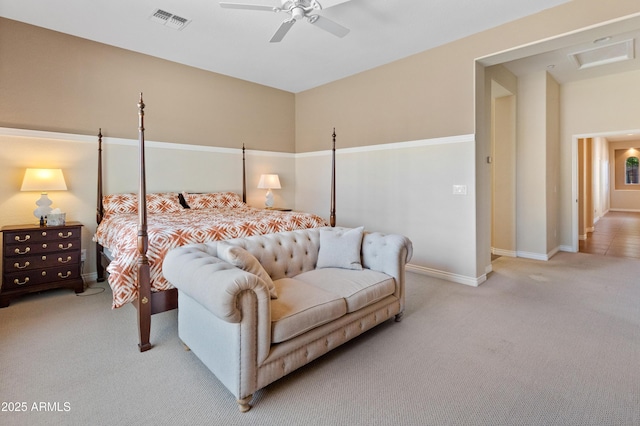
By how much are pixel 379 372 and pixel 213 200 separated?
359 cm

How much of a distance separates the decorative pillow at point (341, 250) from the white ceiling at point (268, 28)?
2.08 metres

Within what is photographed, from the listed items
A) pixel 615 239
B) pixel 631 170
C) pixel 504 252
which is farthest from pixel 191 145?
pixel 631 170

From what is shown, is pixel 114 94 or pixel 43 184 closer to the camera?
pixel 43 184

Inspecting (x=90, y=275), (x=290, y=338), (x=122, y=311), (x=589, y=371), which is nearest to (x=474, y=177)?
(x=589, y=371)

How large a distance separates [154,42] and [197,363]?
3972 millimetres

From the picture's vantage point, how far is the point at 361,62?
4801 millimetres

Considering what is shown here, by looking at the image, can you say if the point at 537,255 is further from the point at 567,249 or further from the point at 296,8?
the point at 296,8

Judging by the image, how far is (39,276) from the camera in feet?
11.2

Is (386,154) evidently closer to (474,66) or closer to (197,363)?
(474,66)

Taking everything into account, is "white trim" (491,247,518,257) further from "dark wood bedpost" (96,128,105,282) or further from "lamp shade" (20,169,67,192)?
"lamp shade" (20,169,67,192)

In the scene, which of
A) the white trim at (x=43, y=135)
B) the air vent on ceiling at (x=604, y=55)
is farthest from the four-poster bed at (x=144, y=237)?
the air vent on ceiling at (x=604, y=55)

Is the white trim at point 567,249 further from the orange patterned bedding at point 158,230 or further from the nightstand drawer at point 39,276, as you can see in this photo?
the nightstand drawer at point 39,276

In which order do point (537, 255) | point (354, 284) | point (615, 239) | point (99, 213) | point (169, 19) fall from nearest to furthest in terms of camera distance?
1. point (354, 284)
2. point (169, 19)
3. point (99, 213)
4. point (537, 255)
5. point (615, 239)

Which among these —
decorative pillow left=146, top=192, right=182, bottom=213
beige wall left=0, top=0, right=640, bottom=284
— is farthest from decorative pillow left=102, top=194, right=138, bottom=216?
beige wall left=0, top=0, right=640, bottom=284
